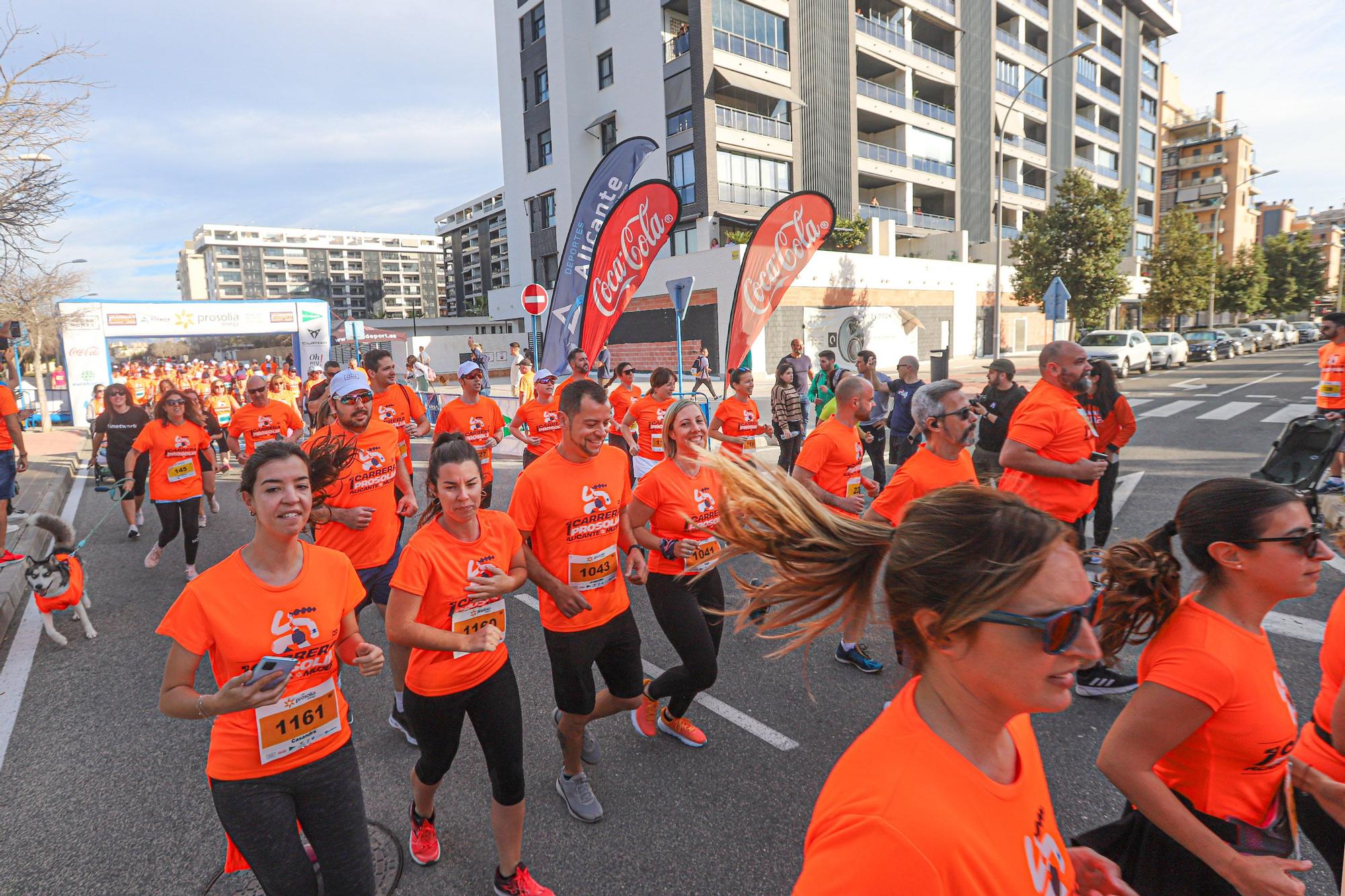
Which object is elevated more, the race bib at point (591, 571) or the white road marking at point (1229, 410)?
the race bib at point (591, 571)

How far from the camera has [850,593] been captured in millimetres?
1534

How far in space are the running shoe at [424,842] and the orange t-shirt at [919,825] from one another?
2.50 metres

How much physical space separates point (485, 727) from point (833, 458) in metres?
2.95

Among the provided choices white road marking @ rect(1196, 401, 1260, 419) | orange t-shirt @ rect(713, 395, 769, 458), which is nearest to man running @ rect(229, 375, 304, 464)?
orange t-shirt @ rect(713, 395, 769, 458)

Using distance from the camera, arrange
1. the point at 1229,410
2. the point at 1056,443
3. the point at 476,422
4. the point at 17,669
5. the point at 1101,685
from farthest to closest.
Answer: the point at 1229,410, the point at 476,422, the point at 17,669, the point at 1056,443, the point at 1101,685

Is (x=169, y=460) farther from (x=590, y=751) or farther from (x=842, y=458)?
(x=842, y=458)

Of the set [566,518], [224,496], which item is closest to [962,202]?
[224,496]

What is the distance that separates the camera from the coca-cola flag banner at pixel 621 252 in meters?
10.2

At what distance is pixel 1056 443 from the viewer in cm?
468

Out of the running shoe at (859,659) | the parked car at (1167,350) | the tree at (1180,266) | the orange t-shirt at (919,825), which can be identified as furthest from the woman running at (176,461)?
the tree at (1180,266)

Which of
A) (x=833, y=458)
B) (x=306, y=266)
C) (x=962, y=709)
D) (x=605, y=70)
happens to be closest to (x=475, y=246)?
(x=306, y=266)

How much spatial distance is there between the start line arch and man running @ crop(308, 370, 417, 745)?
21842 millimetres

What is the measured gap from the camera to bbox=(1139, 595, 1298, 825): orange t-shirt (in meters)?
1.75

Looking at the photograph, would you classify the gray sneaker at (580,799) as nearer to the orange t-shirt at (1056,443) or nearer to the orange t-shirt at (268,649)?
the orange t-shirt at (268,649)
